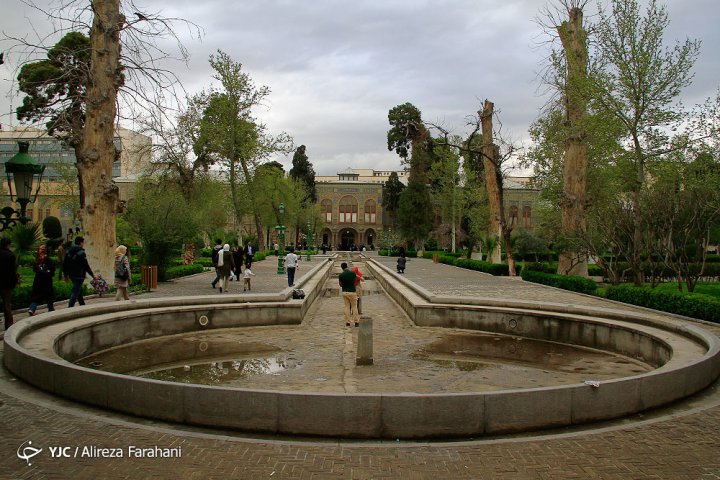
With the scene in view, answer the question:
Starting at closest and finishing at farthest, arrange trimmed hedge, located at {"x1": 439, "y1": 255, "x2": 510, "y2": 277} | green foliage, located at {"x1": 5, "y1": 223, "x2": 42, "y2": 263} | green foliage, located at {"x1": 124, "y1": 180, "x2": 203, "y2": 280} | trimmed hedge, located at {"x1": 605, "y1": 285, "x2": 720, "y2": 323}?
trimmed hedge, located at {"x1": 605, "y1": 285, "x2": 720, "y2": 323} < green foliage, located at {"x1": 5, "y1": 223, "x2": 42, "y2": 263} < green foliage, located at {"x1": 124, "y1": 180, "x2": 203, "y2": 280} < trimmed hedge, located at {"x1": 439, "y1": 255, "x2": 510, "y2": 277}

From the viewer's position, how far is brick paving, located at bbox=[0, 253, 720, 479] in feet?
13.4

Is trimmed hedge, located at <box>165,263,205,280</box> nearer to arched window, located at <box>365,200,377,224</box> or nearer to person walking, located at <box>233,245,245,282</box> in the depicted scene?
person walking, located at <box>233,245,245,282</box>

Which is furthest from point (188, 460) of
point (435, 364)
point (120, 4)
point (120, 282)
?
point (120, 4)

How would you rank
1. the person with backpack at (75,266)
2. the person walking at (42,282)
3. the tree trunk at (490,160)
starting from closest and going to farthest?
the person walking at (42,282), the person with backpack at (75,266), the tree trunk at (490,160)

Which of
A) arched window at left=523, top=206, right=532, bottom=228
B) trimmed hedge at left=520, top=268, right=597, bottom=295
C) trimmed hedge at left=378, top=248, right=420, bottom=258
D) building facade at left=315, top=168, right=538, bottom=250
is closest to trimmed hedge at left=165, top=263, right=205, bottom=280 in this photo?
trimmed hedge at left=520, top=268, right=597, bottom=295

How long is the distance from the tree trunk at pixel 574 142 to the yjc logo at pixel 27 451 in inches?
704

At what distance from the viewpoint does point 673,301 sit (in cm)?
1266

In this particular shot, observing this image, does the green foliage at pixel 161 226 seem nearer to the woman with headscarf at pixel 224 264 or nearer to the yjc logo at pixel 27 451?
the woman with headscarf at pixel 224 264

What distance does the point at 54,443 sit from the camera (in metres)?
4.47

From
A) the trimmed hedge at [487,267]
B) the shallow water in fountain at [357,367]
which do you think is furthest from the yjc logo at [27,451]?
the trimmed hedge at [487,267]

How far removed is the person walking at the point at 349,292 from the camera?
1166 cm

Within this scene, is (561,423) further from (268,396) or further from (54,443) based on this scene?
(54,443)

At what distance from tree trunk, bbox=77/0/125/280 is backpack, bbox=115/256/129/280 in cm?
285

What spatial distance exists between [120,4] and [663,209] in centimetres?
1504
